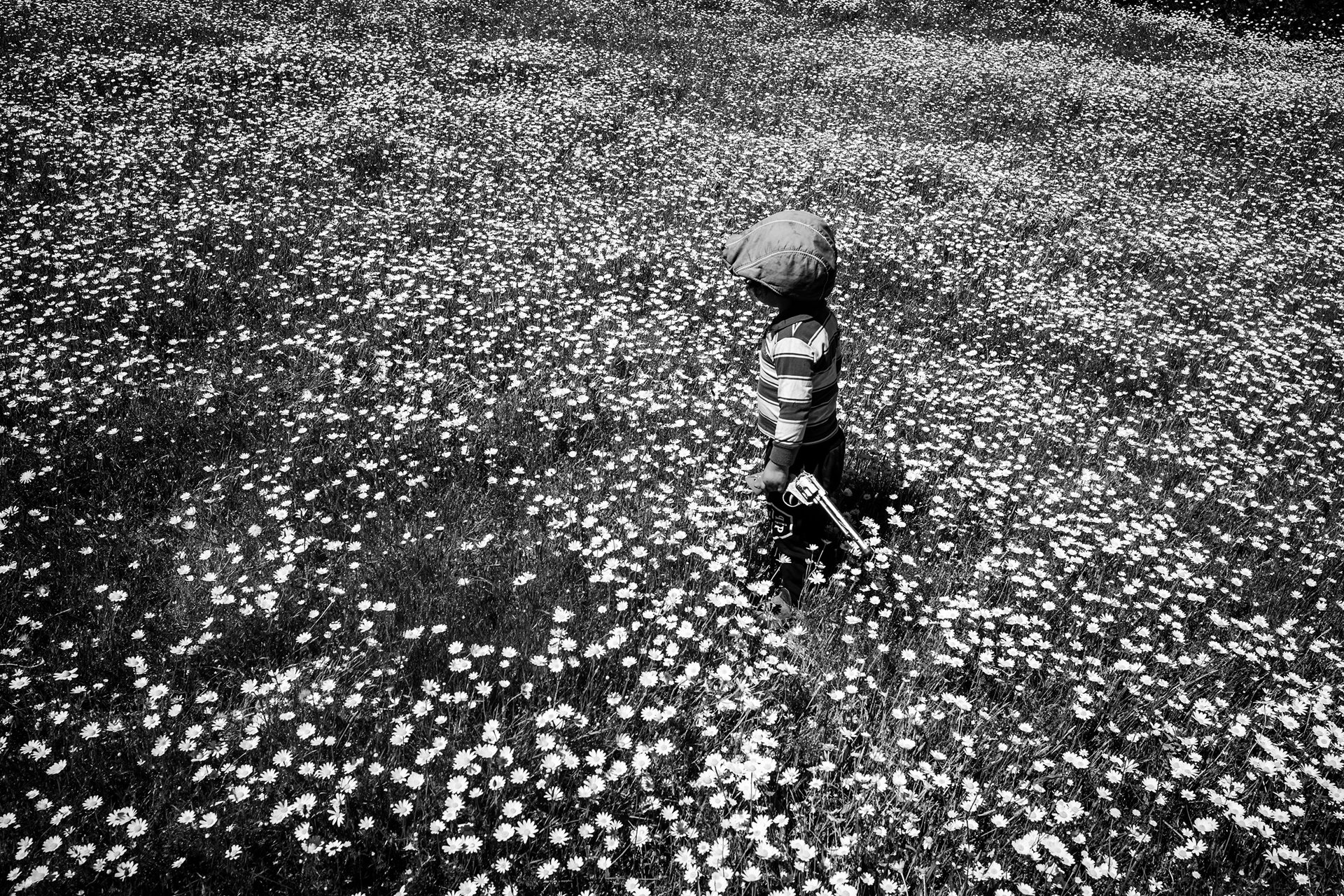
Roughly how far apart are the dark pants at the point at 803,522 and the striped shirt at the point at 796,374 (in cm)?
22

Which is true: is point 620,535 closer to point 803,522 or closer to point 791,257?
point 803,522

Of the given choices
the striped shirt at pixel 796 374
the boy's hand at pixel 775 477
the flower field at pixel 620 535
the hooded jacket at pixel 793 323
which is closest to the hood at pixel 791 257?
the hooded jacket at pixel 793 323

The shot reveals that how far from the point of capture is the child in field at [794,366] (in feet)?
11.5

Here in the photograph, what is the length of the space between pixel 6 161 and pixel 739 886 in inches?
496

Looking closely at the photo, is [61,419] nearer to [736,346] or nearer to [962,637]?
[736,346]

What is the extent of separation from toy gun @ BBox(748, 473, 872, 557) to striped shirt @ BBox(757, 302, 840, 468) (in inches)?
5.7

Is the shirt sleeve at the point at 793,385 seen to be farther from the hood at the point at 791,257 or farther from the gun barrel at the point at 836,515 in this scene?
the gun barrel at the point at 836,515

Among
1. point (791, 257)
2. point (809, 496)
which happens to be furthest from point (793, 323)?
point (809, 496)

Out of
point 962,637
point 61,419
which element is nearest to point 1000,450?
point 962,637

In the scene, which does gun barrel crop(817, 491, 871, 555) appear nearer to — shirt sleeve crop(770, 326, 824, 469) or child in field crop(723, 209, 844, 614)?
child in field crop(723, 209, 844, 614)

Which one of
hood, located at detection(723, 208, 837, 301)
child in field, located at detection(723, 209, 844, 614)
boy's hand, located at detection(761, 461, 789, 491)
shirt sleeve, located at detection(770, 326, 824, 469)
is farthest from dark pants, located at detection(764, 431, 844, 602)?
hood, located at detection(723, 208, 837, 301)

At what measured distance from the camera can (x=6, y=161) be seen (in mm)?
9547

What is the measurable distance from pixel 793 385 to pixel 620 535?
1.53 meters

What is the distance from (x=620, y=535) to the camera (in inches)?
178
